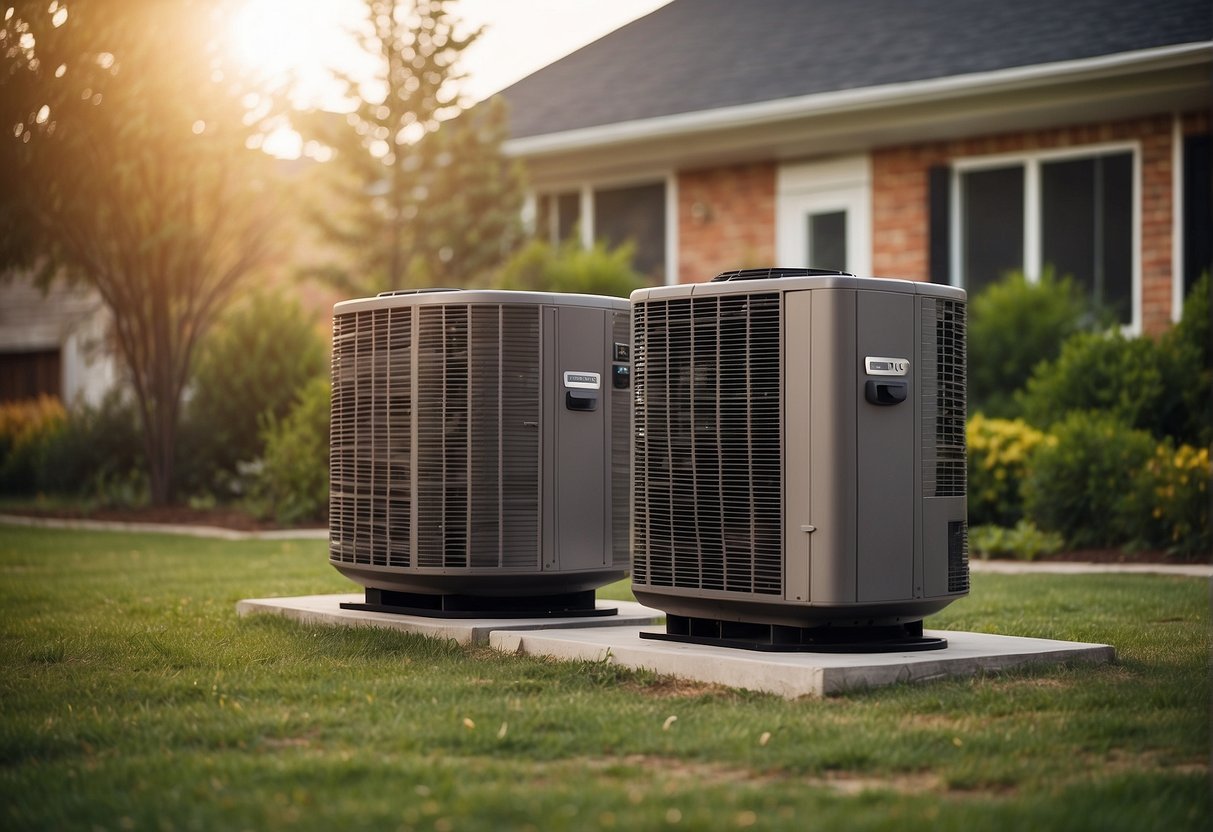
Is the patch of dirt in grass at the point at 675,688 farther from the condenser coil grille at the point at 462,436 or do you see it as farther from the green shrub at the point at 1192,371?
the green shrub at the point at 1192,371

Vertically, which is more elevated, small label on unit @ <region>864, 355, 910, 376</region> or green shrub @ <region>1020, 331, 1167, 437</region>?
green shrub @ <region>1020, 331, 1167, 437</region>

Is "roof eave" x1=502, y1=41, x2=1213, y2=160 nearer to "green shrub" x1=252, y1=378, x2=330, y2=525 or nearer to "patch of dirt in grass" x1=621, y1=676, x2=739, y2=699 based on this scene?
"green shrub" x1=252, y1=378, x2=330, y2=525

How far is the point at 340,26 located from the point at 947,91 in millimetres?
8982

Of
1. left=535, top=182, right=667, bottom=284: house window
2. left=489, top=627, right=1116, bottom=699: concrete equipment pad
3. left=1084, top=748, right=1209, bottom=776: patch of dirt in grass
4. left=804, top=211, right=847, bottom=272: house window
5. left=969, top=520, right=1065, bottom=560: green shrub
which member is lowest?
left=1084, top=748, right=1209, bottom=776: patch of dirt in grass

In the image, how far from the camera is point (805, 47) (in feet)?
56.0

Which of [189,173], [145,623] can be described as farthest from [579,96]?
[145,623]

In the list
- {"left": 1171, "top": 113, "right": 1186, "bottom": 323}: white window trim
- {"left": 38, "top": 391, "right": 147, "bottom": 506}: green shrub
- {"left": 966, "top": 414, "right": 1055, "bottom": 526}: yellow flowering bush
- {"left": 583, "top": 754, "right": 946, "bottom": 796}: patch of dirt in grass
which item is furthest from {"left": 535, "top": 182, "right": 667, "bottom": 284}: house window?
{"left": 583, "top": 754, "right": 946, "bottom": 796}: patch of dirt in grass

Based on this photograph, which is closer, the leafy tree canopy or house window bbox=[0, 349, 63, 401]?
the leafy tree canopy

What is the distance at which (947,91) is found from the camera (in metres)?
14.1

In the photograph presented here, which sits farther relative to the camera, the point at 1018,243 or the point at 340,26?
the point at 340,26

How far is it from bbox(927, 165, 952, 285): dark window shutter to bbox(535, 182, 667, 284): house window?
3.36 m

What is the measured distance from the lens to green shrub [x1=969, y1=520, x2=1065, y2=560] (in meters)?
10.3

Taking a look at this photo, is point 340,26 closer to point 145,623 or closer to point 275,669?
point 145,623

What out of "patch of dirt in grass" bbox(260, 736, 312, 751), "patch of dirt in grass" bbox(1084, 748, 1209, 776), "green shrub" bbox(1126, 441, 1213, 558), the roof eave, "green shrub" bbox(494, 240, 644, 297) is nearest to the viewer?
"patch of dirt in grass" bbox(1084, 748, 1209, 776)
